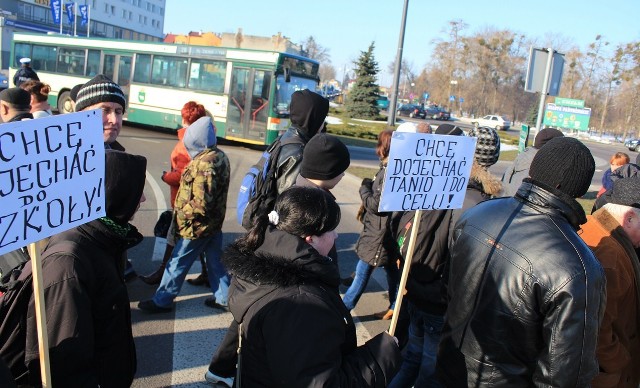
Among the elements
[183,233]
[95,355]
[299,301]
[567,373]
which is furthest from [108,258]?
[183,233]

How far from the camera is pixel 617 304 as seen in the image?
2379mm

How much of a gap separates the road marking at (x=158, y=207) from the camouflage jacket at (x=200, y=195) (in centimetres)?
156

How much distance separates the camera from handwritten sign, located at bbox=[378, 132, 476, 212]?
8.68 ft

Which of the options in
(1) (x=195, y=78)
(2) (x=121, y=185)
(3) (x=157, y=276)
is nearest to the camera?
(2) (x=121, y=185)

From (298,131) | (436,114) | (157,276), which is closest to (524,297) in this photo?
(298,131)

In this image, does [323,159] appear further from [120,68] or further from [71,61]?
[71,61]

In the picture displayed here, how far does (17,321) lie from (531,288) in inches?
81.3

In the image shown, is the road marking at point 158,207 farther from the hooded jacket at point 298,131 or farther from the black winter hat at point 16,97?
the hooded jacket at point 298,131

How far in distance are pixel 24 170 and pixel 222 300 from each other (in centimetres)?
315

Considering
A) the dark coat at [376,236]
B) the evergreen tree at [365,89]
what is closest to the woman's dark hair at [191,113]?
the dark coat at [376,236]

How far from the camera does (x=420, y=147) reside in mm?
2707

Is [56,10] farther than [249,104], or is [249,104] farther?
[56,10]

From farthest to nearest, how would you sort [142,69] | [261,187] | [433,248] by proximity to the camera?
[142,69], [261,187], [433,248]

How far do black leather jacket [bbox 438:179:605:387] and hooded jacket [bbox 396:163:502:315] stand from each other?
0.77 m
